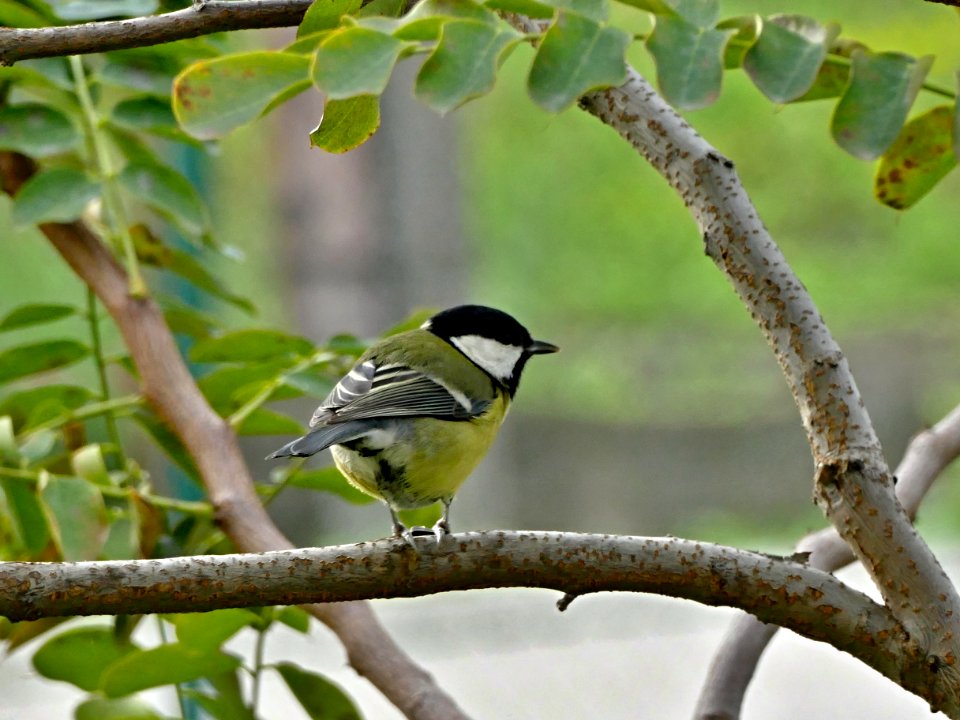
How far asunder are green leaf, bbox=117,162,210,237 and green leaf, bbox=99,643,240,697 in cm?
53

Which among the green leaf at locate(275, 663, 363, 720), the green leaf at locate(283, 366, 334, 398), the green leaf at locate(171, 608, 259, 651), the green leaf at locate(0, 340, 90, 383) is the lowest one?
the green leaf at locate(275, 663, 363, 720)

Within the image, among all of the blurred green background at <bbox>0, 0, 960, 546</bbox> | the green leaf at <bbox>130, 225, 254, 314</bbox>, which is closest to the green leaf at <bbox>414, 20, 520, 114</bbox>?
the green leaf at <bbox>130, 225, 254, 314</bbox>

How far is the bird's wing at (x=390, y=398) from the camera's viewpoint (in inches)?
51.2

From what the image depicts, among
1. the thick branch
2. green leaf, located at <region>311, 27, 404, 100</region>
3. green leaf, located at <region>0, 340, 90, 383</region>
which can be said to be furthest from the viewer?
green leaf, located at <region>0, 340, 90, 383</region>

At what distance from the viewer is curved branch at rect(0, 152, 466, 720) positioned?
3.73 ft

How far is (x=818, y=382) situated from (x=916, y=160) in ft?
0.95

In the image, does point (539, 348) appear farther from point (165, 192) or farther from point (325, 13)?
point (325, 13)

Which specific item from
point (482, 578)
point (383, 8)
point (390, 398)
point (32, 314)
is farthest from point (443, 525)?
point (32, 314)

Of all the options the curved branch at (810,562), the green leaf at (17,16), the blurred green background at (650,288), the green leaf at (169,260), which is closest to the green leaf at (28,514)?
the green leaf at (169,260)

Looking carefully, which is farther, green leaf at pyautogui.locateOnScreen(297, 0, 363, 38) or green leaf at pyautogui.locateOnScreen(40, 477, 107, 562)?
green leaf at pyautogui.locateOnScreen(40, 477, 107, 562)

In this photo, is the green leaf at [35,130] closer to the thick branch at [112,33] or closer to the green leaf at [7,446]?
the green leaf at [7,446]

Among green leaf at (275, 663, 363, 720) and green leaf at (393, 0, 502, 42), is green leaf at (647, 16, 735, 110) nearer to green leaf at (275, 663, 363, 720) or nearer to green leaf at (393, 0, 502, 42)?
green leaf at (393, 0, 502, 42)

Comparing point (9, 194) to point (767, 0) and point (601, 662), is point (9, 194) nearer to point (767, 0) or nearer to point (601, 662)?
point (601, 662)

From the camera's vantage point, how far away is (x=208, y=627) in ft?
3.63
